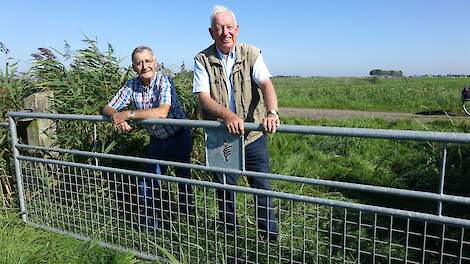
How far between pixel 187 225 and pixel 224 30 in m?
1.53

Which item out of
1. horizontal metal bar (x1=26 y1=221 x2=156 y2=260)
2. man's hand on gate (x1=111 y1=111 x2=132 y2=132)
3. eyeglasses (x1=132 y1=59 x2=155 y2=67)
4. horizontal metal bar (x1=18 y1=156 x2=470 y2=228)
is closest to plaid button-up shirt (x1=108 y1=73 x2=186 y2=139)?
eyeglasses (x1=132 y1=59 x2=155 y2=67)

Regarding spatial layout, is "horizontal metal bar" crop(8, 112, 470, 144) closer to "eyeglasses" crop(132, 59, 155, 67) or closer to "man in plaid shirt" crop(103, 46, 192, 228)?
"man in plaid shirt" crop(103, 46, 192, 228)

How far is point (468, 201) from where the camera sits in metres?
2.29

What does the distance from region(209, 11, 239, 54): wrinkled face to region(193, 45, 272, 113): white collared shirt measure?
0.23 ft

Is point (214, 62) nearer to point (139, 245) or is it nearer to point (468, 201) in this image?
point (139, 245)

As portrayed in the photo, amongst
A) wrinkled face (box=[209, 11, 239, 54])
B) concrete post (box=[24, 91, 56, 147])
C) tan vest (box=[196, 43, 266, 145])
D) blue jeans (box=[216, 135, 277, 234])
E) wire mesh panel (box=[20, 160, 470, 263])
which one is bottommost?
wire mesh panel (box=[20, 160, 470, 263])

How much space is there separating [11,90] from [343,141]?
5.59 metres

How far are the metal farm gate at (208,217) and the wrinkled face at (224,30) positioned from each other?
713 millimetres

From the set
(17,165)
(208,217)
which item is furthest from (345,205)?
(17,165)

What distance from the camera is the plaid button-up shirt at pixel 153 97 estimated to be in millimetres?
3863

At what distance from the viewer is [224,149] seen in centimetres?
306

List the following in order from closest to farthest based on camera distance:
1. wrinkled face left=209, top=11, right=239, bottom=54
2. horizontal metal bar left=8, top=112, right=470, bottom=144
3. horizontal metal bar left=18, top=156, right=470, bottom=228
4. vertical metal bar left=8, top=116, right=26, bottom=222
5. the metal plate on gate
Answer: horizontal metal bar left=8, top=112, right=470, bottom=144 → horizontal metal bar left=18, top=156, right=470, bottom=228 → the metal plate on gate → wrinkled face left=209, top=11, right=239, bottom=54 → vertical metal bar left=8, top=116, right=26, bottom=222

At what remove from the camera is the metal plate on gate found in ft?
9.85

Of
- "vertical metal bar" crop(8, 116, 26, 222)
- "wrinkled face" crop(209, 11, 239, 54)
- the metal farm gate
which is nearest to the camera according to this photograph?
the metal farm gate
